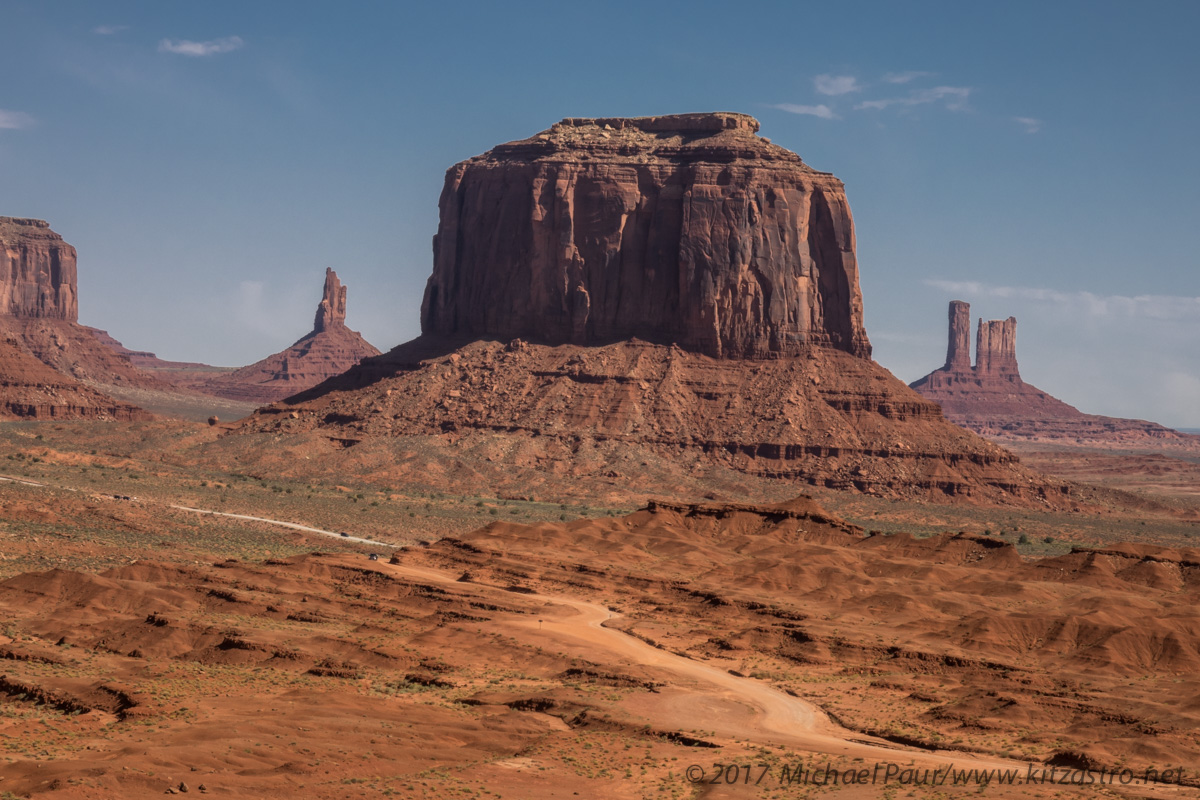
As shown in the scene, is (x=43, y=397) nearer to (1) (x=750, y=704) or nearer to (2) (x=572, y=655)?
(2) (x=572, y=655)

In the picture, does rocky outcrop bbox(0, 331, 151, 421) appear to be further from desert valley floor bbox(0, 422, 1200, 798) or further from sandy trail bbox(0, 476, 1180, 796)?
sandy trail bbox(0, 476, 1180, 796)

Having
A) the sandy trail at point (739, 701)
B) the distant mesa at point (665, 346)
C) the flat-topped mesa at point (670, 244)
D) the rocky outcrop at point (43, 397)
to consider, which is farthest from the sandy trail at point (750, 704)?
the rocky outcrop at point (43, 397)

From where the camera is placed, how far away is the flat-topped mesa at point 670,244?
122m

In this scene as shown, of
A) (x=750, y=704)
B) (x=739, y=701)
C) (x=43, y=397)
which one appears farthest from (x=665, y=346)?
(x=750, y=704)


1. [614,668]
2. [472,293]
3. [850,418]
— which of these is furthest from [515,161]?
[614,668]

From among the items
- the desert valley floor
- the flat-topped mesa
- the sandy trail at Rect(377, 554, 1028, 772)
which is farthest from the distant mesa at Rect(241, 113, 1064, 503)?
the sandy trail at Rect(377, 554, 1028, 772)

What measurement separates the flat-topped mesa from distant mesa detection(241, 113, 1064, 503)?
183 mm

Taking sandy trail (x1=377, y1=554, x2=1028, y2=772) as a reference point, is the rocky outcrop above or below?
above

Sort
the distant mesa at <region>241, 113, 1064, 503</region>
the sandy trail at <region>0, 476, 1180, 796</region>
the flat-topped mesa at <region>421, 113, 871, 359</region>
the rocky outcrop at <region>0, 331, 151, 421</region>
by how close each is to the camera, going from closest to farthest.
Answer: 1. the sandy trail at <region>0, 476, 1180, 796</region>
2. the distant mesa at <region>241, 113, 1064, 503</region>
3. the flat-topped mesa at <region>421, 113, 871, 359</region>
4. the rocky outcrop at <region>0, 331, 151, 421</region>

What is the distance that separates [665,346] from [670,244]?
9.46m

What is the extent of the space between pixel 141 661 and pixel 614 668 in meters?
15.5

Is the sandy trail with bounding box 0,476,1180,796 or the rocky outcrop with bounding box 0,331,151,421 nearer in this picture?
the sandy trail with bounding box 0,476,1180,796

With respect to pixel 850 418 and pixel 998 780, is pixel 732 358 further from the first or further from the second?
pixel 998 780

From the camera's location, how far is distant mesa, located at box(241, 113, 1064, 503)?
115 metres
